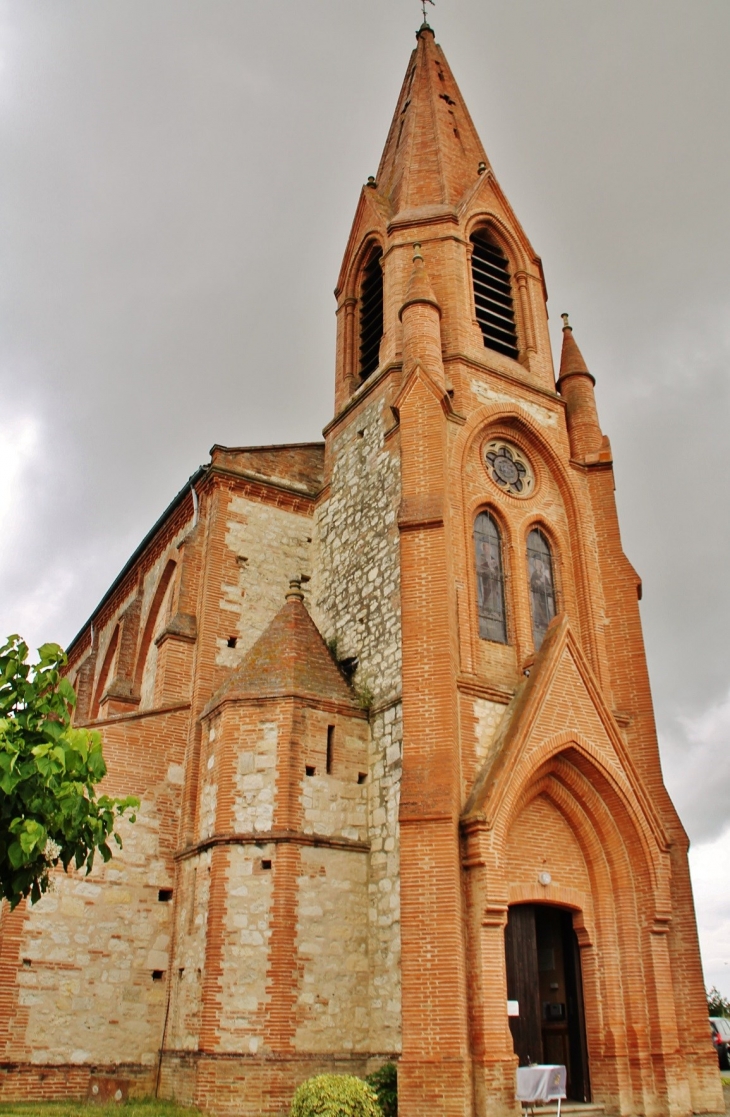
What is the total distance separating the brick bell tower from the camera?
13.1 metres

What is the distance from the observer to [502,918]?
1321cm

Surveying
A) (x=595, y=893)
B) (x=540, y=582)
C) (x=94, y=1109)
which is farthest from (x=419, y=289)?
(x=94, y=1109)

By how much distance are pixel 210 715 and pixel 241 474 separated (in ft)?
19.3

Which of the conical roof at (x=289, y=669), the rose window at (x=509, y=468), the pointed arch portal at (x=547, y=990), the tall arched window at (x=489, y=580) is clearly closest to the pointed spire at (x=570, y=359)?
the rose window at (x=509, y=468)

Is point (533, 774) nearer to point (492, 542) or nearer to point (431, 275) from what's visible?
point (492, 542)

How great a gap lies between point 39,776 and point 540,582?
12.1m

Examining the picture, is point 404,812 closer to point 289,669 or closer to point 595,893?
point 289,669

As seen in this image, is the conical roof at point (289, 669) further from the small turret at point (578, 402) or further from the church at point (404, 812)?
the small turret at point (578, 402)

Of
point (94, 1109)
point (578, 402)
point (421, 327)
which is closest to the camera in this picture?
point (94, 1109)

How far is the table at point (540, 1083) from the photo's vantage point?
12586 mm

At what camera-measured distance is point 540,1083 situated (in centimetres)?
1273

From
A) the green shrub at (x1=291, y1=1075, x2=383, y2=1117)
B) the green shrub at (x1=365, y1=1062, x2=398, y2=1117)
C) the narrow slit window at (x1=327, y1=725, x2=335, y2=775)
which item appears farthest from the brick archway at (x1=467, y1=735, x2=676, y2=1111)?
the narrow slit window at (x1=327, y1=725, x2=335, y2=775)

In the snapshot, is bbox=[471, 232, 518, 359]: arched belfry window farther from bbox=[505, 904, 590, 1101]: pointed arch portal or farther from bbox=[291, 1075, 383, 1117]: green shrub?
bbox=[291, 1075, 383, 1117]: green shrub

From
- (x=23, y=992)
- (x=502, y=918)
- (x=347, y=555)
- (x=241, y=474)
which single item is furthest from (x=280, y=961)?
(x=241, y=474)
